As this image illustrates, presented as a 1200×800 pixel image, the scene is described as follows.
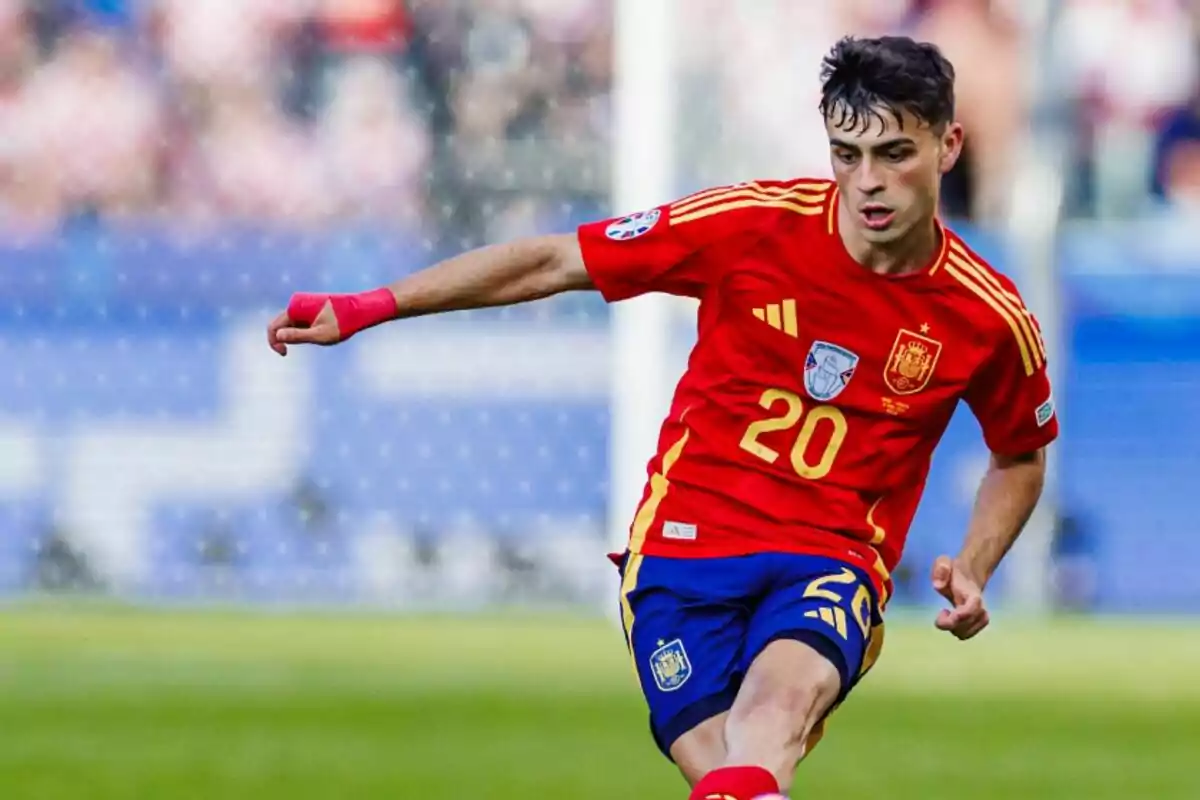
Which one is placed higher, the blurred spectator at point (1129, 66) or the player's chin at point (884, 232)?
the blurred spectator at point (1129, 66)

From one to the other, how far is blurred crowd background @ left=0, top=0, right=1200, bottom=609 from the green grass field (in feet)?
1.63

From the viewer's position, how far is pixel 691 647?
18.3 feet

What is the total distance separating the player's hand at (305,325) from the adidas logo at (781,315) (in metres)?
0.94

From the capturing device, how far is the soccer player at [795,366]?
5527mm

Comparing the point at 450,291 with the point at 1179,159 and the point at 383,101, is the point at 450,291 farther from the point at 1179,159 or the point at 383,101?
the point at 1179,159

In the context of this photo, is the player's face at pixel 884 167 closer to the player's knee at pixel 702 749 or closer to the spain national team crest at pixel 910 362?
the spain national team crest at pixel 910 362

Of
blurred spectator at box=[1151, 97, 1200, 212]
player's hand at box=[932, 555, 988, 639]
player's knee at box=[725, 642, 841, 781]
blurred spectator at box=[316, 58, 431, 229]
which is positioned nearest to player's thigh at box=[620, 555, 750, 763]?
player's knee at box=[725, 642, 841, 781]

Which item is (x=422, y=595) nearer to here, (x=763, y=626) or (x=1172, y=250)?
(x=1172, y=250)

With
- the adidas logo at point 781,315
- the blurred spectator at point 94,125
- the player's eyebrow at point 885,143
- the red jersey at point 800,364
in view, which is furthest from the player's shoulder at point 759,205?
the blurred spectator at point 94,125

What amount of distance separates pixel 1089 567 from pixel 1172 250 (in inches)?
69.9

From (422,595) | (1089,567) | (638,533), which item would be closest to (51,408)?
(422,595)

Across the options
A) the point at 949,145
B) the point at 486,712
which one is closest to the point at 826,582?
the point at 949,145

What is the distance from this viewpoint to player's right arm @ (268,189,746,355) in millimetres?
5680

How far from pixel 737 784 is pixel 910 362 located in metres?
1.13
